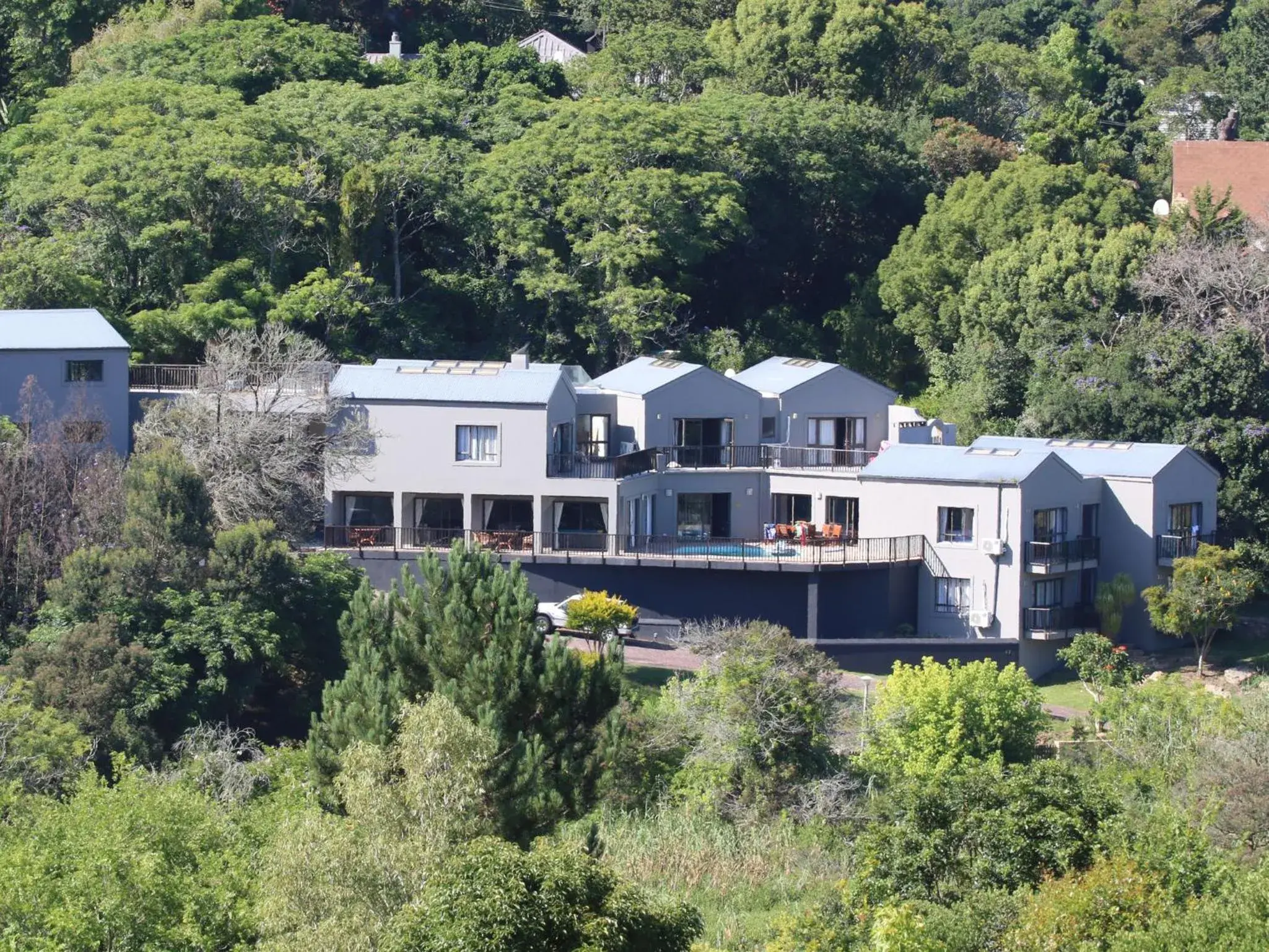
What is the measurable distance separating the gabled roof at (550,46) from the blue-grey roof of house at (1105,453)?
34340mm

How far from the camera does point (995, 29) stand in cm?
10494

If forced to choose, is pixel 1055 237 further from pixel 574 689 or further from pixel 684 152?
pixel 574 689

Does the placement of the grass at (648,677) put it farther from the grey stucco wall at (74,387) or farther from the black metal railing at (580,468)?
the grey stucco wall at (74,387)

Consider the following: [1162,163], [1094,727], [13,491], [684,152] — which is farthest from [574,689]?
[1162,163]

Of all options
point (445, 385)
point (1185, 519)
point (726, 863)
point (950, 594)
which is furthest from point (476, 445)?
point (726, 863)

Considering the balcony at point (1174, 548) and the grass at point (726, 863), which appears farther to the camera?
the balcony at point (1174, 548)

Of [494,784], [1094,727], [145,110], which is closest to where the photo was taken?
[494,784]

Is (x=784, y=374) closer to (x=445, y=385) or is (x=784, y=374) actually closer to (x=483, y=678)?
(x=445, y=385)

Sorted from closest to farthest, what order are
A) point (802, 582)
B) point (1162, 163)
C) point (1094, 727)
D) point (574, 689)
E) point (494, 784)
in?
point (494, 784) < point (574, 689) < point (1094, 727) < point (802, 582) < point (1162, 163)

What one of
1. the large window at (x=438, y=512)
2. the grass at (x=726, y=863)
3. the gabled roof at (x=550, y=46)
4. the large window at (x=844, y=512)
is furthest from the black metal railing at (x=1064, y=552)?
the gabled roof at (x=550, y=46)

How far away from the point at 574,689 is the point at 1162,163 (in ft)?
153

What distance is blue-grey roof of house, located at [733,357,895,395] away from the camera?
6109 cm

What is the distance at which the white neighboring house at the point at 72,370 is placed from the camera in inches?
2116

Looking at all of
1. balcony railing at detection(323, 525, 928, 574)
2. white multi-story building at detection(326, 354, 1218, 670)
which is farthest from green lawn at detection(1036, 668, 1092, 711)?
balcony railing at detection(323, 525, 928, 574)
